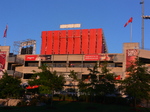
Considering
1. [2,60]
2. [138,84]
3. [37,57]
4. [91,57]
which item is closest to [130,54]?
[91,57]

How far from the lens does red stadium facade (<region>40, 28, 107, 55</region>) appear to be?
63781 mm

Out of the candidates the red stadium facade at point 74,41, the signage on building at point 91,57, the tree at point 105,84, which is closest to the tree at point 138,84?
the tree at point 105,84

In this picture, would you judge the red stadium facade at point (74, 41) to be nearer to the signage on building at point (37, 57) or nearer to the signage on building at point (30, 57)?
the signage on building at point (37, 57)

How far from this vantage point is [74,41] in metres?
65.1

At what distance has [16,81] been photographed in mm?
33750

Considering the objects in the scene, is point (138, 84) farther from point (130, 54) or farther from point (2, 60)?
point (2, 60)

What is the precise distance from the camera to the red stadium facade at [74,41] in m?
63.8

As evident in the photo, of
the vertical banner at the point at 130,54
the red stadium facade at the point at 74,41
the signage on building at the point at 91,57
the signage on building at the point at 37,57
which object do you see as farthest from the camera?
the red stadium facade at the point at 74,41

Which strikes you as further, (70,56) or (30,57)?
(30,57)

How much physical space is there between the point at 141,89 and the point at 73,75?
12.6 m

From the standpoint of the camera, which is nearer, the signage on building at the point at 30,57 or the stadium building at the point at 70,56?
the stadium building at the point at 70,56

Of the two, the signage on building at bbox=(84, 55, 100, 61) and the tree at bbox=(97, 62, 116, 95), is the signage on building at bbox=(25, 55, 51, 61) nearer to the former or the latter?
the signage on building at bbox=(84, 55, 100, 61)

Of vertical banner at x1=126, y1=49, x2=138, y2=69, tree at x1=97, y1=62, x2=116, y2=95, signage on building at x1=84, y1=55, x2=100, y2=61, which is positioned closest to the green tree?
tree at x1=97, y1=62, x2=116, y2=95

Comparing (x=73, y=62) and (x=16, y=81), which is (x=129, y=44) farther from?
(x=16, y=81)
